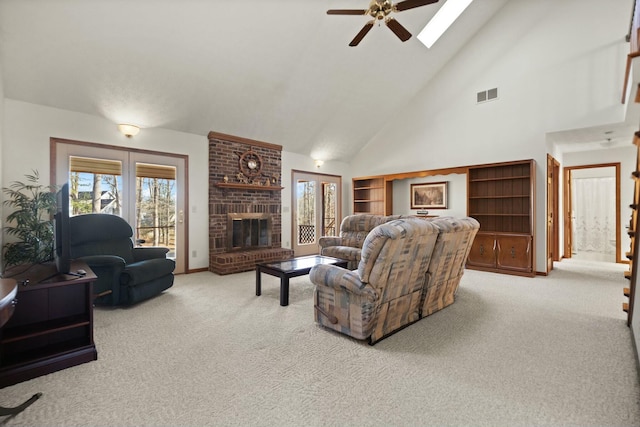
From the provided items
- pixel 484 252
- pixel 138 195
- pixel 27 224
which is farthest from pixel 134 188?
pixel 484 252

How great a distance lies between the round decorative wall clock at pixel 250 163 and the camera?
598 centimetres

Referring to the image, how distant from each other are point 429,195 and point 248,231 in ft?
13.3

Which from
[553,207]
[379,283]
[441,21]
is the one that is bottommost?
[379,283]

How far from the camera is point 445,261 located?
3.08 metres

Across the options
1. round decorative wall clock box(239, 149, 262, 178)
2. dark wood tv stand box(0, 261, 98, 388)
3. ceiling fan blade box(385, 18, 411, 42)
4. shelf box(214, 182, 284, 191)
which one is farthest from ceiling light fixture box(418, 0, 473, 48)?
dark wood tv stand box(0, 261, 98, 388)

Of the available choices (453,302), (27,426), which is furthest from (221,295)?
(453,302)

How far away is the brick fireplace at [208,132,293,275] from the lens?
556 centimetres

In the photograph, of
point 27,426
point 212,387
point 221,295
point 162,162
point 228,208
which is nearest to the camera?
point 27,426

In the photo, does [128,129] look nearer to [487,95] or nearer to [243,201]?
[243,201]

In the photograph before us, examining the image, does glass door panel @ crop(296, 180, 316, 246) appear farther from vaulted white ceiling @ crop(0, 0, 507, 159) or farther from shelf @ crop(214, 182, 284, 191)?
vaulted white ceiling @ crop(0, 0, 507, 159)

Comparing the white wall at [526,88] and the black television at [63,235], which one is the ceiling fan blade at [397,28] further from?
the black television at [63,235]

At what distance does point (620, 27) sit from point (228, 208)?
7009mm

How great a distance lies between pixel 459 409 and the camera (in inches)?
67.1

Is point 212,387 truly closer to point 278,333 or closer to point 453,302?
point 278,333
